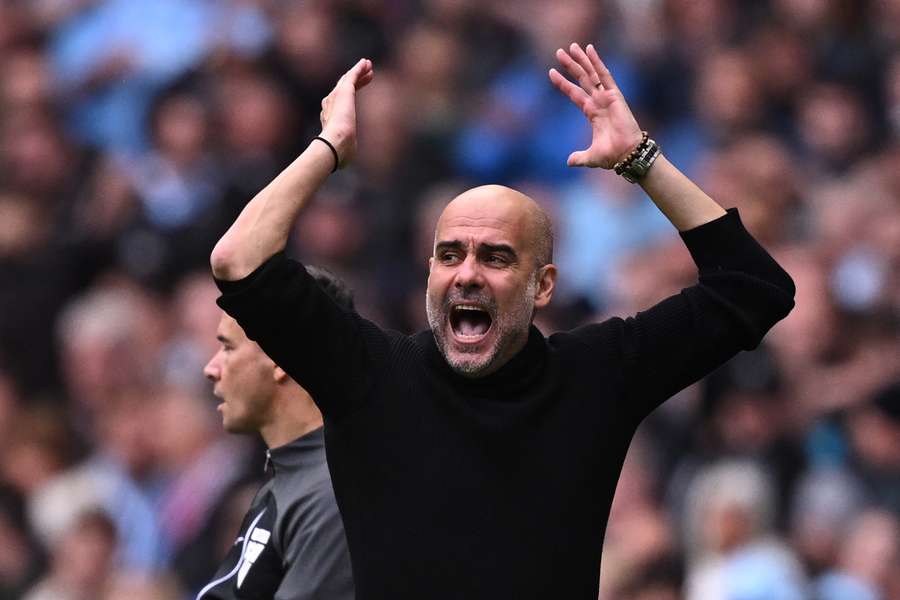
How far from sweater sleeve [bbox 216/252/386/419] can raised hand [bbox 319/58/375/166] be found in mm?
307

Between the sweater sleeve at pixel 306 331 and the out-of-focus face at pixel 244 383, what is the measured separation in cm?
103

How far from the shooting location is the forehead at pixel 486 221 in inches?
166

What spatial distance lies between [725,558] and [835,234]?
5.23 ft

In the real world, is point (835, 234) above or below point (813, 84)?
below

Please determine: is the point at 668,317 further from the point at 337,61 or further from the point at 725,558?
the point at 337,61

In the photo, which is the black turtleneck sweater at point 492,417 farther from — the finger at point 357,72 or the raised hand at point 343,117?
the finger at point 357,72

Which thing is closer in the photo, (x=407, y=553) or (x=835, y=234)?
(x=407, y=553)

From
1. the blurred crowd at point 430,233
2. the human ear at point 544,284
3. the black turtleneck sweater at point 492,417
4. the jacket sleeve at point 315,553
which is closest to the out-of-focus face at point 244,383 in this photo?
the jacket sleeve at point 315,553

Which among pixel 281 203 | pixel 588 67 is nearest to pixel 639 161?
pixel 588 67

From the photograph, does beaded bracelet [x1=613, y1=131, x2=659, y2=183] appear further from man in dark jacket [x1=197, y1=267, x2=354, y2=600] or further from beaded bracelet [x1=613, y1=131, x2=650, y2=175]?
man in dark jacket [x1=197, y1=267, x2=354, y2=600]

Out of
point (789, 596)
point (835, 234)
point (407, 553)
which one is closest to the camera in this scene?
point (407, 553)

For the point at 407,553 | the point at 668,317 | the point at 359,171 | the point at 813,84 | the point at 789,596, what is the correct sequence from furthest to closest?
1. the point at 359,171
2. the point at 813,84
3. the point at 789,596
4. the point at 668,317
5. the point at 407,553

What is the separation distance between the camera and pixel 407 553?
4.00 metres

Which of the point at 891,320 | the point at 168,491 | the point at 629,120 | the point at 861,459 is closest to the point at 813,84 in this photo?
the point at 891,320
